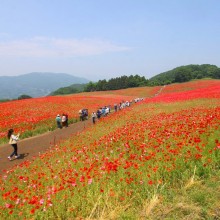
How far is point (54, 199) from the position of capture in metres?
6.27

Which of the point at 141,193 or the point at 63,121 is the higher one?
the point at 141,193

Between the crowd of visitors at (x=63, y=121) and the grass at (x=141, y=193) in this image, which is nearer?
the grass at (x=141, y=193)

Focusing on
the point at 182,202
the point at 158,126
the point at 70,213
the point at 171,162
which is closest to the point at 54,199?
the point at 70,213

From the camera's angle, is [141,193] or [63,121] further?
[63,121]

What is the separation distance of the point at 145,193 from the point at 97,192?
109 cm

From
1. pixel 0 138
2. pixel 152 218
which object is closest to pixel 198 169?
pixel 152 218

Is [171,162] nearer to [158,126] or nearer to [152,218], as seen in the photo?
[152,218]

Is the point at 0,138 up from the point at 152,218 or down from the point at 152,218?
down

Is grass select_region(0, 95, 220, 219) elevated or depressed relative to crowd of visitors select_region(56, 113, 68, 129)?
elevated

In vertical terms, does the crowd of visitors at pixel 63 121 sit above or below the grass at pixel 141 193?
below

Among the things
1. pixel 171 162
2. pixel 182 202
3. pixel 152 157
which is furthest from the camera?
pixel 152 157

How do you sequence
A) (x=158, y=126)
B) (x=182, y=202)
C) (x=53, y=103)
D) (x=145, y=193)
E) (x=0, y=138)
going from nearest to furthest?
(x=182, y=202)
(x=145, y=193)
(x=158, y=126)
(x=0, y=138)
(x=53, y=103)

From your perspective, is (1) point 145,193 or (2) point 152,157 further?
(2) point 152,157

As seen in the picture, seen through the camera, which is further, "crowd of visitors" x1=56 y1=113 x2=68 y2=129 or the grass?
"crowd of visitors" x1=56 y1=113 x2=68 y2=129
